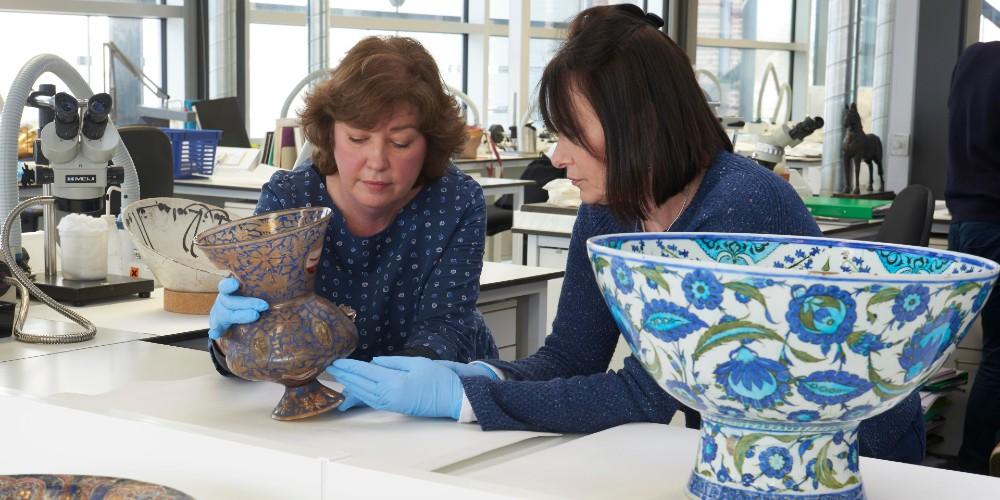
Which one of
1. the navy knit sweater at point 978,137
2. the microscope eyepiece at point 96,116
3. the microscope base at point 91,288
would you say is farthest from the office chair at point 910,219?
the microscope eyepiece at point 96,116

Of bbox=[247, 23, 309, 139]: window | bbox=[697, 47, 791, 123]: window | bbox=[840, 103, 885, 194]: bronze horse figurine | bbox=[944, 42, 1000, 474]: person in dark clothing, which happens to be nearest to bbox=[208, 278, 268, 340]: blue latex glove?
bbox=[944, 42, 1000, 474]: person in dark clothing

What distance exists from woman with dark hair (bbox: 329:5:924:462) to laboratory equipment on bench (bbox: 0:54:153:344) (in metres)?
0.86

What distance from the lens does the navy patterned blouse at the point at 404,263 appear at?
1.91 m

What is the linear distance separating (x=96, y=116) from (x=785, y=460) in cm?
161

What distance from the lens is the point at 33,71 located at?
2.29 metres

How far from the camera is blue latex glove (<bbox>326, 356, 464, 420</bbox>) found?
142 cm

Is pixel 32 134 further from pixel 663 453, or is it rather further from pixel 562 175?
pixel 663 453

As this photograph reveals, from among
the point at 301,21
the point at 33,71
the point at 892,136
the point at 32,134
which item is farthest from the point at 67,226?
the point at 301,21

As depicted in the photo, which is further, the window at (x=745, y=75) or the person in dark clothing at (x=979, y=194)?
the window at (x=745, y=75)

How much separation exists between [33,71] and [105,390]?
887 millimetres

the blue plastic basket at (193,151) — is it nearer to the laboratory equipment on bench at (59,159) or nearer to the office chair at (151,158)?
the office chair at (151,158)

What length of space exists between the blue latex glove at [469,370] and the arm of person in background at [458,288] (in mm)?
232

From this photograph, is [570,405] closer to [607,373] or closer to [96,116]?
[607,373]

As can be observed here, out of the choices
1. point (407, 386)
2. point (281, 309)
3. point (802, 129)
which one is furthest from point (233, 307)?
point (802, 129)
